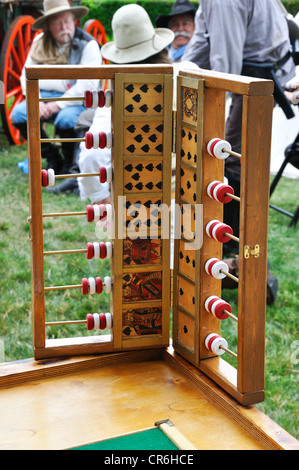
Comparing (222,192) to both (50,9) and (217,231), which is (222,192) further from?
(50,9)

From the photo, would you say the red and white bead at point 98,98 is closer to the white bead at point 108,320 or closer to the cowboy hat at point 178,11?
the white bead at point 108,320

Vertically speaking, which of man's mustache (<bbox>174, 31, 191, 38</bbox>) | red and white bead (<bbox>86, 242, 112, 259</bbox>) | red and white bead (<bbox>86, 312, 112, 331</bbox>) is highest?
man's mustache (<bbox>174, 31, 191, 38</bbox>)

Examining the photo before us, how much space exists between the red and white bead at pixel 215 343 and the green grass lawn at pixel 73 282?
1.65ft

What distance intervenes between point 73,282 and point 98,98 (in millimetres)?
1604

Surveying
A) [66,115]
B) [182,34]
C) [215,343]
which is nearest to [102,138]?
[215,343]

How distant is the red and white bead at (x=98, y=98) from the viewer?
1.76 metres

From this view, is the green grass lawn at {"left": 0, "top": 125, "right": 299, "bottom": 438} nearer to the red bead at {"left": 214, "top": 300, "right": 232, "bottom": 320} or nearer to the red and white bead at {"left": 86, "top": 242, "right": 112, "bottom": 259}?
the red bead at {"left": 214, "top": 300, "right": 232, "bottom": 320}

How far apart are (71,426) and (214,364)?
0.43 metres

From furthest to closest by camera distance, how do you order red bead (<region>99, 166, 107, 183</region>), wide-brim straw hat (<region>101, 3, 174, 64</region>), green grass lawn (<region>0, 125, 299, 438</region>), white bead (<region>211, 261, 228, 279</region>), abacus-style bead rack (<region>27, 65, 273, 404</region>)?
wide-brim straw hat (<region>101, 3, 174, 64</region>) → green grass lawn (<region>0, 125, 299, 438</region>) → red bead (<region>99, 166, 107, 183</region>) → white bead (<region>211, 261, 228, 279</region>) → abacus-style bead rack (<region>27, 65, 273, 404</region>)

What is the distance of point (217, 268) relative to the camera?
1688 millimetres

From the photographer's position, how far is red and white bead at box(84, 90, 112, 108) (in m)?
1.76

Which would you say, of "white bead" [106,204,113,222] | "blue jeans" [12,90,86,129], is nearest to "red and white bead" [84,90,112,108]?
"white bead" [106,204,113,222]

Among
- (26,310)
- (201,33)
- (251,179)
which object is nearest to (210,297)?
(251,179)
